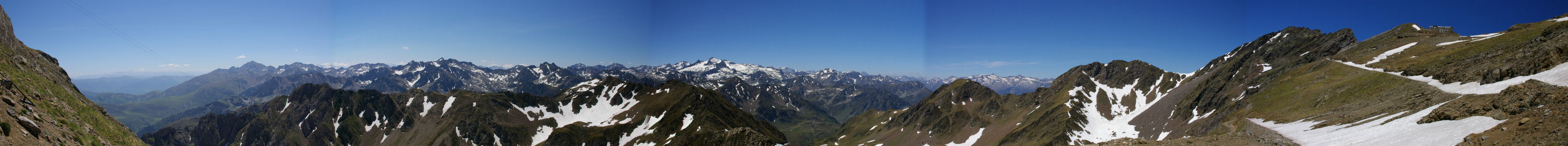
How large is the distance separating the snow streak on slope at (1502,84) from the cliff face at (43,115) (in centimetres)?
9956

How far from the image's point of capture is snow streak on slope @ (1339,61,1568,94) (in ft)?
172

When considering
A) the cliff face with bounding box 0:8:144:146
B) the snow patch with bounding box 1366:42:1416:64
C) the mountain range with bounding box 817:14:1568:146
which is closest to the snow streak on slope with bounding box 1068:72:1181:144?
the mountain range with bounding box 817:14:1568:146

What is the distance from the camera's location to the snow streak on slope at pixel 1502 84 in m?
52.3

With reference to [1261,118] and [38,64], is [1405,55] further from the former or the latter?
[38,64]

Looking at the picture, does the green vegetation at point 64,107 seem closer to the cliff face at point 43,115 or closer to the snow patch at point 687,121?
the cliff face at point 43,115

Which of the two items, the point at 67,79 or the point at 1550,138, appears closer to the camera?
the point at 1550,138

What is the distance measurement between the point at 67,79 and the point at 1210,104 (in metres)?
235

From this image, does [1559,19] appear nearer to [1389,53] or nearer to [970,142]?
[1389,53]

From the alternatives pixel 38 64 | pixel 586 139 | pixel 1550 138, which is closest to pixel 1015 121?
pixel 586 139

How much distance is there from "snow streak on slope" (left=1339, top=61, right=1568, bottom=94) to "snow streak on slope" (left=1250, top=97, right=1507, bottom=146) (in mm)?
13304

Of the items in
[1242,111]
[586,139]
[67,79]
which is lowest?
[586,139]

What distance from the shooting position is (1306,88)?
94938mm

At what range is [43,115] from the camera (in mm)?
35000

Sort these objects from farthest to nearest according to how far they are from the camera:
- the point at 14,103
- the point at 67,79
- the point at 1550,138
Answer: the point at 67,79 → the point at 14,103 → the point at 1550,138
